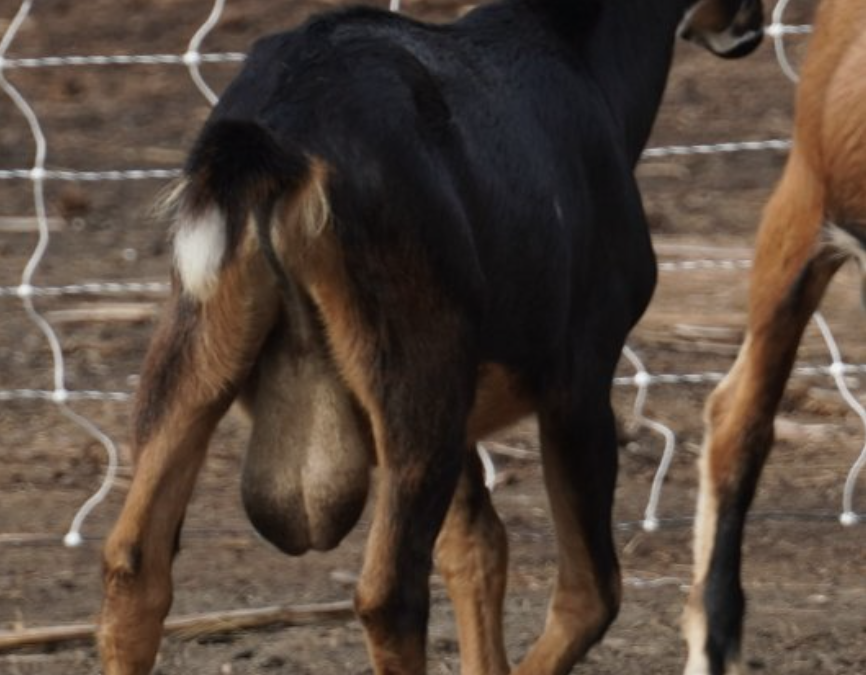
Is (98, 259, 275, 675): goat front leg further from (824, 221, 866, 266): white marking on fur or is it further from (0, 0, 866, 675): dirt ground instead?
(824, 221, 866, 266): white marking on fur

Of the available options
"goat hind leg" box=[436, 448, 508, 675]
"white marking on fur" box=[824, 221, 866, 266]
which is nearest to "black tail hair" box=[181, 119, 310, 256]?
"goat hind leg" box=[436, 448, 508, 675]

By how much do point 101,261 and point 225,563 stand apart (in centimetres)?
224

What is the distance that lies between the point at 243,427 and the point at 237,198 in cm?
291

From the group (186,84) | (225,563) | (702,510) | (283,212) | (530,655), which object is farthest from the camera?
(186,84)

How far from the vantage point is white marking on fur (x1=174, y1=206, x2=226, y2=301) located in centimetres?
405

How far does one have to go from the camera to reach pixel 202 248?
13.3ft

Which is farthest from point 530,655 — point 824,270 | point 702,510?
point 824,270

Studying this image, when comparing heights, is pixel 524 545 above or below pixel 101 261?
above

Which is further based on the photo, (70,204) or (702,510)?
(70,204)

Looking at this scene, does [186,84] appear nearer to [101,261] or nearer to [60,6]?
[60,6]

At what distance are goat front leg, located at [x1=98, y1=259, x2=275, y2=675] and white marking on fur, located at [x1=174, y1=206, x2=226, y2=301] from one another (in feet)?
0.43

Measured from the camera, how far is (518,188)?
4.54 m

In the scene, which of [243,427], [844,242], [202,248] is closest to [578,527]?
[844,242]

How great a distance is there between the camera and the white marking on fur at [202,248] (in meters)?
4.05
